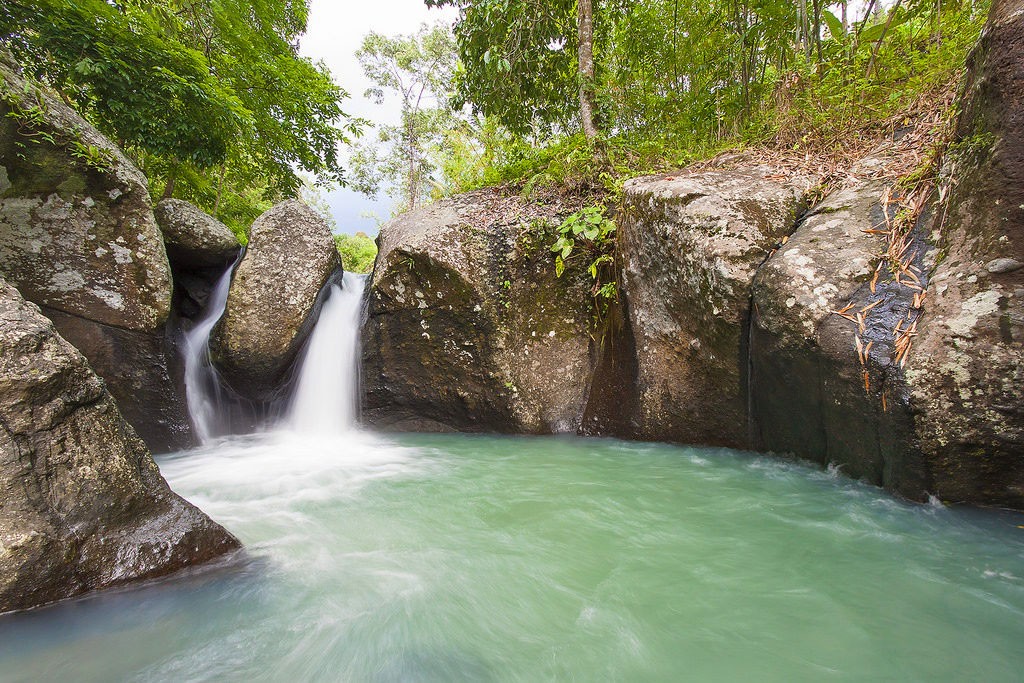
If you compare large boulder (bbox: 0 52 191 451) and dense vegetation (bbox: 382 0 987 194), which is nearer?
large boulder (bbox: 0 52 191 451)

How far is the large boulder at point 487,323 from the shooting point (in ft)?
19.1

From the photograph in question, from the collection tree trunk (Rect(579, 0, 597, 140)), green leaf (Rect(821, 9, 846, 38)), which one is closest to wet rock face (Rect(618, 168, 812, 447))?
tree trunk (Rect(579, 0, 597, 140))

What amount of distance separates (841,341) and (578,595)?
100 inches

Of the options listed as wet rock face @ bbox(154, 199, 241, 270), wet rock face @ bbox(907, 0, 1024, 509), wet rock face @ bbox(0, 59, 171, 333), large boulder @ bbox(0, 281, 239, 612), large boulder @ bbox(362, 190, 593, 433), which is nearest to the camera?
large boulder @ bbox(0, 281, 239, 612)

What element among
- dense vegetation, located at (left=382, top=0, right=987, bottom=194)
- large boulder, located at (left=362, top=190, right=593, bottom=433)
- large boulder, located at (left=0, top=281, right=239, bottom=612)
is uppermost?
dense vegetation, located at (left=382, top=0, right=987, bottom=194)

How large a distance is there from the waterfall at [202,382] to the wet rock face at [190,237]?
88 centimetres

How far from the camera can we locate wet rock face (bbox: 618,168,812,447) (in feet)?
13.8

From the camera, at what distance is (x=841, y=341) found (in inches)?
129

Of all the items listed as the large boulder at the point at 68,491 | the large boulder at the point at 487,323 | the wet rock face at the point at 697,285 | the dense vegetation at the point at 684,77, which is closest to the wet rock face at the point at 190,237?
the large boulder at the point at 487,323

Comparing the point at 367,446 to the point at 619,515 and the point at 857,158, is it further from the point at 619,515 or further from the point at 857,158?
the point at 857,158

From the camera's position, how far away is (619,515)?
320 centimetres

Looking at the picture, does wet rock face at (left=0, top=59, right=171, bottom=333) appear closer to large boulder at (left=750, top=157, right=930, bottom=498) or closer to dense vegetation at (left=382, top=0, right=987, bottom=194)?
dense vegetation at (left=382, top=0, right=987, bottom=194)

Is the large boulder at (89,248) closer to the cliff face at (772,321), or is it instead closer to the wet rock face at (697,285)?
the cliff face at (772,321)

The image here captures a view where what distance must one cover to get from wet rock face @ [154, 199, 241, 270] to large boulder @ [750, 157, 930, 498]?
270 inches
